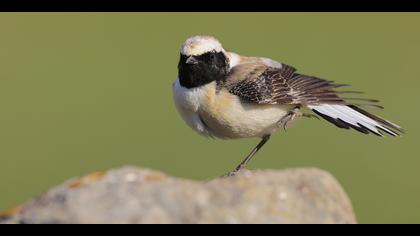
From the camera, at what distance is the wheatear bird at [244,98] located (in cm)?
945

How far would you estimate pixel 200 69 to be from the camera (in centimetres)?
966

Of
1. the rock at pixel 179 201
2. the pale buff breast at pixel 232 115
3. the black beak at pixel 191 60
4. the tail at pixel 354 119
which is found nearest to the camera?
the rock at pixel 179 201

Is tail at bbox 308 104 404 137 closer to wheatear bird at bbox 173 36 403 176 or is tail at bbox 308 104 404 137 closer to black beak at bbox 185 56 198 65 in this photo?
wheatear bird at bbox 173 36 403 176

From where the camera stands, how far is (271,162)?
15039 millimetres

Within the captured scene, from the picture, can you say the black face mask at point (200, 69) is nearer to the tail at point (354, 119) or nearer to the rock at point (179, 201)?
the tail at point (354, 119)

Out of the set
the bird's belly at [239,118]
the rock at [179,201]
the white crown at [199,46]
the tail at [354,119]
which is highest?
the white crown at [199,46]

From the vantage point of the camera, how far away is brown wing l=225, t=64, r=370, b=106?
31.3ft

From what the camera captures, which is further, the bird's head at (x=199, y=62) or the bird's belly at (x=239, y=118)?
the bird's head at (x=199, y=62)

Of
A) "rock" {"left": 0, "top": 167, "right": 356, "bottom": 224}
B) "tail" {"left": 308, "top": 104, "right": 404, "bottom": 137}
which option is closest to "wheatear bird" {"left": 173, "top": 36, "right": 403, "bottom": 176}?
"tail" {"left": 308, "top": 104, "right": 404, "bottom": 137}

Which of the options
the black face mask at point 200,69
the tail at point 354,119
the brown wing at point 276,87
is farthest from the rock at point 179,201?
the tail at point 354,119

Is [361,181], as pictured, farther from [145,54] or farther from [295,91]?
[145,54]

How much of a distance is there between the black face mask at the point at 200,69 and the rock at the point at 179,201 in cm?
366

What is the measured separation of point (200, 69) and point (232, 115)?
0.65m
